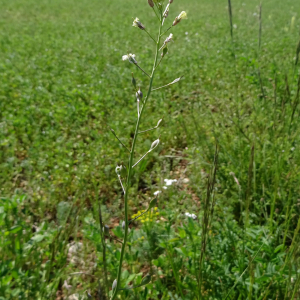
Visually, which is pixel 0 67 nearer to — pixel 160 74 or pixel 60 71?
pixel 60 71

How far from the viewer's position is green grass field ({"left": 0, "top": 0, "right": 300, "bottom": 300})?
1.44 m

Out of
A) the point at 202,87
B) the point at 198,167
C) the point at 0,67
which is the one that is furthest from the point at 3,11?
the point at 198,167

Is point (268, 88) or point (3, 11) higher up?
point (3, 11)

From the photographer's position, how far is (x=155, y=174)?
2.67 metres

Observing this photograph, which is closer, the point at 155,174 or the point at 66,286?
the point at 66,286

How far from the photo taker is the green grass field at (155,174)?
144cm

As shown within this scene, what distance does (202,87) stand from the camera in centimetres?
420

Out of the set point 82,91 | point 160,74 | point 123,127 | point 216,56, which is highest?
point 216,56

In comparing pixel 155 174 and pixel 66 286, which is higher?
pixel 155 174

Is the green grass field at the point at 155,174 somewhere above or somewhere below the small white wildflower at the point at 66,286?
above

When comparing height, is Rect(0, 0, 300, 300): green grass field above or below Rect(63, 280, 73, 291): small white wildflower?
above

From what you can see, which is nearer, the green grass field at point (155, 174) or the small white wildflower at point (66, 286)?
the green grass field at point (155, 174)

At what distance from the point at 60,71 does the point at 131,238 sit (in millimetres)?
4163

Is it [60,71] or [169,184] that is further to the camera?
[60,71]
